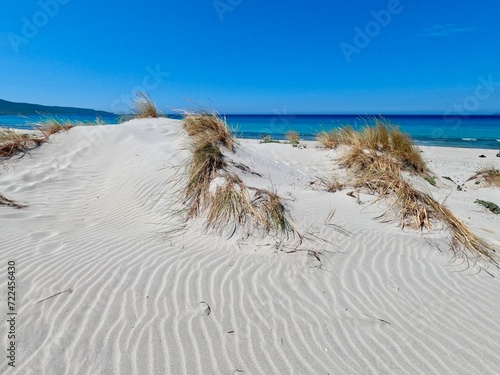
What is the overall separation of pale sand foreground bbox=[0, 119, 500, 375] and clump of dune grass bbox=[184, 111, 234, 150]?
8.76ft

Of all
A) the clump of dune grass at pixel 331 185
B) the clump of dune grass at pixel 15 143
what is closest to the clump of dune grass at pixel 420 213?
the clump of dune grass at pixel 331 185

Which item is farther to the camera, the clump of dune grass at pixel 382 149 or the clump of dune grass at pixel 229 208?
the clump of dune grass at pixel 382 149

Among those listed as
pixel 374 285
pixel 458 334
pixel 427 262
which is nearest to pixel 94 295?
pixel 374 285

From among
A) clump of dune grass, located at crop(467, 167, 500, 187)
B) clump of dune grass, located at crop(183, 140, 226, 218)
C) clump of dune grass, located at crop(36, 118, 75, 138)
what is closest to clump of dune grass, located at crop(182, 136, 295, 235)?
clump of dune grass, located at crop(183, 140, 226, 218)

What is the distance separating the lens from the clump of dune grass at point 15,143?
7.31 meters

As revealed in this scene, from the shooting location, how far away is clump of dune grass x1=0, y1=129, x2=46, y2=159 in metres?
7.31

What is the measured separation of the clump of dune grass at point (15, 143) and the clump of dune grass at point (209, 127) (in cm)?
411

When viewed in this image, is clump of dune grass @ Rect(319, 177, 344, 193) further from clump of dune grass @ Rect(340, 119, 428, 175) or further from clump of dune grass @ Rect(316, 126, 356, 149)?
clump of dune grass @ Rect(316, 126, 356, 149)

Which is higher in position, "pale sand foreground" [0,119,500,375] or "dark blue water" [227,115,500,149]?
"dark blue water" [227,115,500,149]

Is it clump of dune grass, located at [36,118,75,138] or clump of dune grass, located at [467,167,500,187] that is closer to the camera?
clump of dune grass, located at [467,167,500,187]

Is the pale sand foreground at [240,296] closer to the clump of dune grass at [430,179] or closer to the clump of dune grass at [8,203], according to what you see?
the clump of dune grass at [8,203]

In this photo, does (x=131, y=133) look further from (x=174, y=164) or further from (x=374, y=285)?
(x=374, y=285)

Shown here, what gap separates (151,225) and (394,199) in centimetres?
372

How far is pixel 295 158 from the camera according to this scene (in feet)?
28.2
